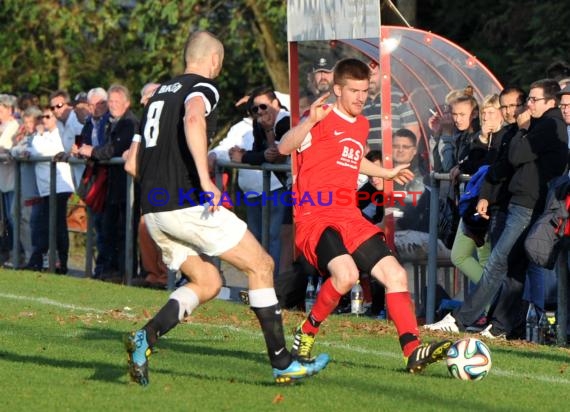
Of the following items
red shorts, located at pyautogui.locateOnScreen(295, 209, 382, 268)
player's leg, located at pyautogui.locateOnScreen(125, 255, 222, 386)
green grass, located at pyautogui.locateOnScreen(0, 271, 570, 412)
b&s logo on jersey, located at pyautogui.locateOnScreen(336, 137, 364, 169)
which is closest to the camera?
green grass, located at pyautogui.locateOnScreen(0, 271, 570, 412)

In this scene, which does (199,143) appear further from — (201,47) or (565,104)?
(565,104)

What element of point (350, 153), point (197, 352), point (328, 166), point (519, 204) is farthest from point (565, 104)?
point (197, 352)

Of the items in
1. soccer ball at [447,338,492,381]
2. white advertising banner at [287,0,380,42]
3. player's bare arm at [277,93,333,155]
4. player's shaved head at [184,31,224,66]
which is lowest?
soccer ball at [447,338,492,381]

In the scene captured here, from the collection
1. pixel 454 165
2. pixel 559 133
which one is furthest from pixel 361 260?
pixel 454 165

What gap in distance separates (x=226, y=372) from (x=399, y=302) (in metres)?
1.17

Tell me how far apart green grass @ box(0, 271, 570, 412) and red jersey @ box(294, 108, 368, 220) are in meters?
1.07

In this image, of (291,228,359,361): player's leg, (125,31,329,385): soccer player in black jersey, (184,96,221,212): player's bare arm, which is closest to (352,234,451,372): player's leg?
(291,228,359,361): player's leg

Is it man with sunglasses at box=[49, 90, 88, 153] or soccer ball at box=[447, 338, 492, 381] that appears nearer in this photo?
soccer ball at box=[447, 338, 492, 381]

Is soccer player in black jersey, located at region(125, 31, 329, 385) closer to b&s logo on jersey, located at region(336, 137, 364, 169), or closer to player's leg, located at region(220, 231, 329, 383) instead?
player's leg, located at region(220, 231, 329, 383)

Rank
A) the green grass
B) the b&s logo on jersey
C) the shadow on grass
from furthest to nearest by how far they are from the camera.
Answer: the b&s logo on jersey → the shadow on grass → the green grass

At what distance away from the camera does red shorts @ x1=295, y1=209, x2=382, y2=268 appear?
9336 mm

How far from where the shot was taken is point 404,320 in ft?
29.9

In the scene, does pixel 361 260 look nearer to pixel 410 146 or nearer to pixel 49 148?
pixel 410 146

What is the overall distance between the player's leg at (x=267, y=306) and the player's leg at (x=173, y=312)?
29 cm
